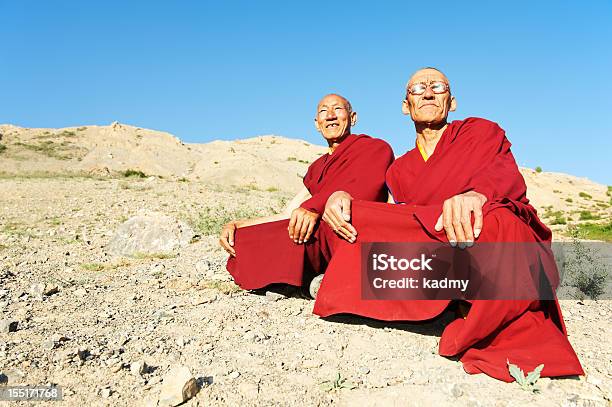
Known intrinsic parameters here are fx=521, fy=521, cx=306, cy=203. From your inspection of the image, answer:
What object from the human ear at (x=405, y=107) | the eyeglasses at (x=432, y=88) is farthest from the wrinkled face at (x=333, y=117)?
the eyeglasses at (x=432, y=88)

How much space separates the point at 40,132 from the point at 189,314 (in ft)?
158

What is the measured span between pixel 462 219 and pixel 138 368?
2076mm

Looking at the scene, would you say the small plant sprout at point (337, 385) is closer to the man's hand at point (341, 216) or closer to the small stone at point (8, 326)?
the man's hand at point (341, 216)

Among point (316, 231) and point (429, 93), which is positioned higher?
point (429, 93)

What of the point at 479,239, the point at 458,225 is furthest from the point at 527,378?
the point at 458,225

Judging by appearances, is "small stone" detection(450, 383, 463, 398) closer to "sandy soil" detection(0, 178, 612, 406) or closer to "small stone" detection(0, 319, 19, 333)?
"sandy soil" detection(0, 178, 612, 406)

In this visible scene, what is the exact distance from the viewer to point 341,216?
3.72 m

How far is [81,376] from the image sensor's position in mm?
2967

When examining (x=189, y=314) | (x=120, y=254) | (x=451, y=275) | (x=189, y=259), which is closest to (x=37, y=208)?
(x=120, y=254)

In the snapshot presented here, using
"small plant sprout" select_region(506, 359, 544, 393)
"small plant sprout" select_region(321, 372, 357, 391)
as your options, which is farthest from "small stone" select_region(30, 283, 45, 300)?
"small plant sprout" select_region(506, 359, 544, 393)

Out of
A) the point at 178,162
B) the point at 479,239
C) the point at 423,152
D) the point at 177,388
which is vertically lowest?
the point at 177,388

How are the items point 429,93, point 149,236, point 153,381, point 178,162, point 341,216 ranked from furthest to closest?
point 178,162 → point 149,236 → point 429,93 → point 341,216 → point 153,381

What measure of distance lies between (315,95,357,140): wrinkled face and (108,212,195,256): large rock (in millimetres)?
3629

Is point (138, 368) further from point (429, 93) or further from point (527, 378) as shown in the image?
point (429, 93)
